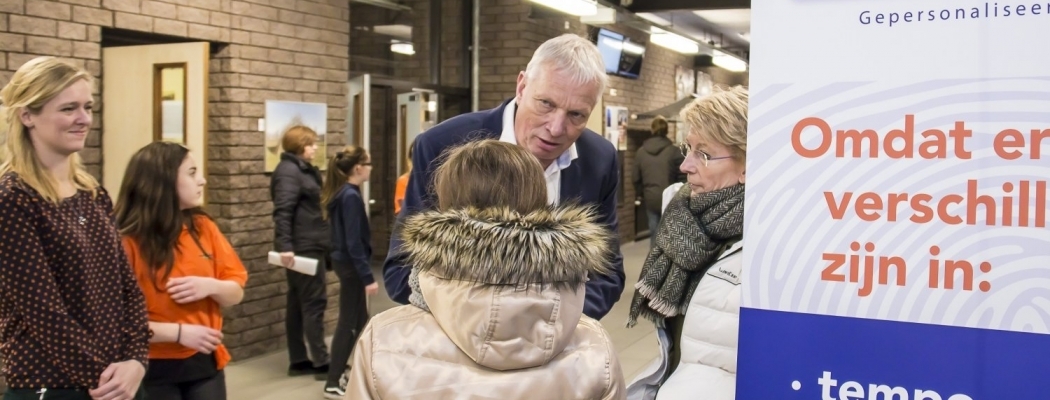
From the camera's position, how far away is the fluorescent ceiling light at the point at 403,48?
27.9 feet

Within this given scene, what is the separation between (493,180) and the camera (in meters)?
1.54

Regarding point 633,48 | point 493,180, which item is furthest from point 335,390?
point 633,48

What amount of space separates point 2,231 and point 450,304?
50.0 inches

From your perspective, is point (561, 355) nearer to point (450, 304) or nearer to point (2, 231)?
point (450, 304)

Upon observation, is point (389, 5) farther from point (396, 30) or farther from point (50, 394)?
point (50, 394)

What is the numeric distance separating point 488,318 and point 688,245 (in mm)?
751

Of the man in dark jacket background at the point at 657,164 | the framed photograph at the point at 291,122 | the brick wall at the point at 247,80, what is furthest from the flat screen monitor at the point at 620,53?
the framed photograph at the point at 291,122

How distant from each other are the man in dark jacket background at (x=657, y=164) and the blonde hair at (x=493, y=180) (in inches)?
327

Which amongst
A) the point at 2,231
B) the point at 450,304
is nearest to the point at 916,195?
the point at 450,304

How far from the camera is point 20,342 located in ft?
7.16

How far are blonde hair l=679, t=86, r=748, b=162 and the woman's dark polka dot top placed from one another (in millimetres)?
1527

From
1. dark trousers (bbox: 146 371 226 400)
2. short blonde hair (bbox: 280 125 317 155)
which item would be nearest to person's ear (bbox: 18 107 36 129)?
dark trousers (bbox: 146 371 226 400)

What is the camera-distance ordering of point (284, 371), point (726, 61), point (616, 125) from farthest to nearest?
point (726, 61), point (616, 125), point (284, 371)

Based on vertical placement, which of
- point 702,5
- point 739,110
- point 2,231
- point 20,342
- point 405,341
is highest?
point 702,5
